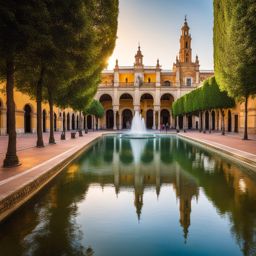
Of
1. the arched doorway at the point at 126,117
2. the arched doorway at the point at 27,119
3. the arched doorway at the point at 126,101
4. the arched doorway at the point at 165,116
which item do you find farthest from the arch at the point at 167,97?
the arched doorway at the point at 27,119

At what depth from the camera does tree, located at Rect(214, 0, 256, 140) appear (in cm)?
1362

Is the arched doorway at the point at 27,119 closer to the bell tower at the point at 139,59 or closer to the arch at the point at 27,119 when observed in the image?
the arch at the point at 27,119

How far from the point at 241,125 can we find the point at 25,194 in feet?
112

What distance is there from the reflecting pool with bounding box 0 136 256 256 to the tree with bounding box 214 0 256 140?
23.5ft

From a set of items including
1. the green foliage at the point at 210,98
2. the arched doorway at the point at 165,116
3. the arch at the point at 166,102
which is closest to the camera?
the green foliage at the point at 210,98

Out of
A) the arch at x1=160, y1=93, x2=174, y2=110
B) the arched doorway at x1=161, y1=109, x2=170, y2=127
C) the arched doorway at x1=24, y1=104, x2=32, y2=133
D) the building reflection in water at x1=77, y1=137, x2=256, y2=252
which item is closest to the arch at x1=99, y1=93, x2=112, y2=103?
the arch at x1=160, y1=93, x2=174, y2=110

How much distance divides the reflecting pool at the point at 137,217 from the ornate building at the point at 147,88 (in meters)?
53.0

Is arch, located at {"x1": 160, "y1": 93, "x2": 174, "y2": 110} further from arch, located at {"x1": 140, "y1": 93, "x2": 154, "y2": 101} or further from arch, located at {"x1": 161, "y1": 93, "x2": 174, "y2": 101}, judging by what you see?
arch, located at {"x1": 140, "y1": 93, "x2": 154, "y2": 101}

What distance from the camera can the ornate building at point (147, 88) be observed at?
62.9 metres

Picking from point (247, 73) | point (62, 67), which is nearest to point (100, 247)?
point (62, 67)

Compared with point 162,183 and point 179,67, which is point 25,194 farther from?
point 179,67

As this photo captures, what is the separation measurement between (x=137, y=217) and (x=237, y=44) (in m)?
13.4

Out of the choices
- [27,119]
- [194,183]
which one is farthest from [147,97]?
[194,183]

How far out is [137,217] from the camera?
5.94 meters
